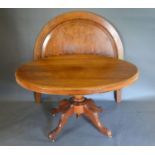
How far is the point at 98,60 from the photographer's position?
66.6 inches

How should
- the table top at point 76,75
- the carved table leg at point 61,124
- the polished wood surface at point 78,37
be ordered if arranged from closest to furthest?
1. the table top at point 76,75
2. the carved table leg at point 61,124
3. the polished wood surface at point 78,37

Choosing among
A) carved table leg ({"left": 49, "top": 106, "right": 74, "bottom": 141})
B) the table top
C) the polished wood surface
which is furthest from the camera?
the polished wood surface

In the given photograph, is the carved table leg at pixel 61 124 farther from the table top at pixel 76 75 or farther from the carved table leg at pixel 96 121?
the table top at pixel 76 75

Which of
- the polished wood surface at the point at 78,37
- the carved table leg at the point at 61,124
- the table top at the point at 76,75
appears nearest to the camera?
the table top at the point at 76,75

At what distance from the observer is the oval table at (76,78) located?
1287 millimetres

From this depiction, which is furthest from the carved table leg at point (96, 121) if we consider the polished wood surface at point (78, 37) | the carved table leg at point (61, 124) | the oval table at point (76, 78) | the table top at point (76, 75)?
the polished wood surface at point (78, 37)

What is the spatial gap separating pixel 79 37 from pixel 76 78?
58 centimetres

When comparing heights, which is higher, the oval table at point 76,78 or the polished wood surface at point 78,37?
the polished wood surface at point 78,37

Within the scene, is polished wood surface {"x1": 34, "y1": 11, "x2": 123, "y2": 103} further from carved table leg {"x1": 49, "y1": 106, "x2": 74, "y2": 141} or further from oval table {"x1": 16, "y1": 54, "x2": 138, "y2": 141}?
carved table leg {"x1": 49, "y1": 106, "x2": 74, "y2": 141}

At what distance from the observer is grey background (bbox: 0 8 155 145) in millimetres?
1584

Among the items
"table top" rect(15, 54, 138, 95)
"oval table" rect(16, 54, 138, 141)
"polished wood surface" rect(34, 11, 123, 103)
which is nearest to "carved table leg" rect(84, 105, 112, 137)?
"oval table" rect(16, 54, 138, 141)

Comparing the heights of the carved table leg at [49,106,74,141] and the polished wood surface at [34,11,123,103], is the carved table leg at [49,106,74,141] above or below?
below

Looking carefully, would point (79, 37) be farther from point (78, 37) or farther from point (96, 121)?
point (96, 121)

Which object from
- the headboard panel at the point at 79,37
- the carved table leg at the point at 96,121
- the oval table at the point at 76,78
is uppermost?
the headboard panel at the point at 79,37
